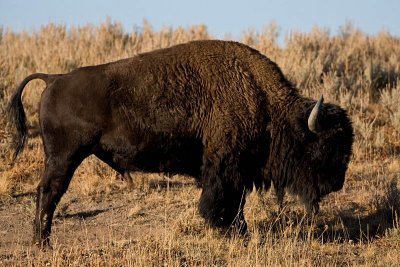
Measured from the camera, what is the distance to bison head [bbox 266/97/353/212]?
7.03 meters

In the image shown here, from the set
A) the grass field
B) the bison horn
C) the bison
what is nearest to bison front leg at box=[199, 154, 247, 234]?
the bison

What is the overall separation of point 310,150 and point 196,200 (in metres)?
1.86

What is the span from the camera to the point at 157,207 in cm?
838

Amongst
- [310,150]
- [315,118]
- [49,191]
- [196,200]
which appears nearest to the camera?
[49,191]

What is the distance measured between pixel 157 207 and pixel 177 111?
1.89 metres

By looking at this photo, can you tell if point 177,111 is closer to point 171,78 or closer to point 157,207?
point 171,78

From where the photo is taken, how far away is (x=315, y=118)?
685 cm

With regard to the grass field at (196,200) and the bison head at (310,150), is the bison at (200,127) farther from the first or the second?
the grass field at (196,200)

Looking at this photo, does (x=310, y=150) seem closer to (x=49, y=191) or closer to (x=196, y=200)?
(x=196, y=200)

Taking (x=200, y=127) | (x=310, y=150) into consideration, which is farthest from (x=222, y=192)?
(x=310, y=150)

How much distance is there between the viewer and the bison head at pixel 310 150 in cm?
703

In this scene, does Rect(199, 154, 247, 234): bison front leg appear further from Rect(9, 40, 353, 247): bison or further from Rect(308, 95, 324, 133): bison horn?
Rect(308, 95, 324, 133): bison horn

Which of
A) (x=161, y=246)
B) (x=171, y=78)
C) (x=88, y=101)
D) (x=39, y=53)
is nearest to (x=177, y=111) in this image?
(x=171, y=78)

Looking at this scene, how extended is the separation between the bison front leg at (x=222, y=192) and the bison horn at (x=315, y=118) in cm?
80
